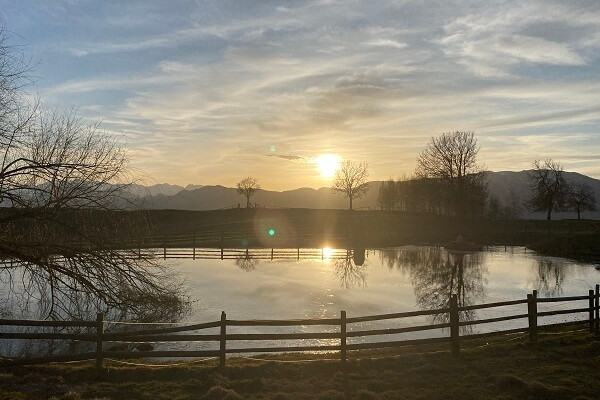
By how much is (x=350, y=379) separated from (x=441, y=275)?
77.2ft

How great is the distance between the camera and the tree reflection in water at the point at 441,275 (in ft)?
76.5

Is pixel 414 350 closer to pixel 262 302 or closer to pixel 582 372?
pixel 582 372

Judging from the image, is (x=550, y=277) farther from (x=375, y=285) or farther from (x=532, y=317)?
(x=532, y=317)

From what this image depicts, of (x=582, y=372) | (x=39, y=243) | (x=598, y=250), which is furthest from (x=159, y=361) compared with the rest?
(x=598, y=250)

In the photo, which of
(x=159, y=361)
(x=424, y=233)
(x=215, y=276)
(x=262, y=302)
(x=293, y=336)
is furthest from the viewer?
(x=424, y=233)

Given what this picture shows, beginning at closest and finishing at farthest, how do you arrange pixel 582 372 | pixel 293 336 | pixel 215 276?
pixel 582 372 → pixel 293 336 → pixel 215 276

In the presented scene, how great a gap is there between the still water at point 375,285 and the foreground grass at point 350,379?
13.3ft

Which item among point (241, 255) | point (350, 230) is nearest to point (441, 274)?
point (241, 255)

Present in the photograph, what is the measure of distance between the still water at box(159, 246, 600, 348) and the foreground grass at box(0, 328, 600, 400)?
4.07 metres

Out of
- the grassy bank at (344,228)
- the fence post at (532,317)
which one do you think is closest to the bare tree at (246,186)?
Result: the grassy bank at (344,228)

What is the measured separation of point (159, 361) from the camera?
1351 cm

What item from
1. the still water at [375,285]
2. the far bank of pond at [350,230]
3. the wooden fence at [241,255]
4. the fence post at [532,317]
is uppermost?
the far bank of pond at [350,230]

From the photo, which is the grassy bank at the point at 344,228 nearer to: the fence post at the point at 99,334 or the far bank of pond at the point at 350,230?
the far bank of pond at the point at 350,230

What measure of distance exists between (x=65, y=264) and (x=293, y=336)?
6.18 meters
